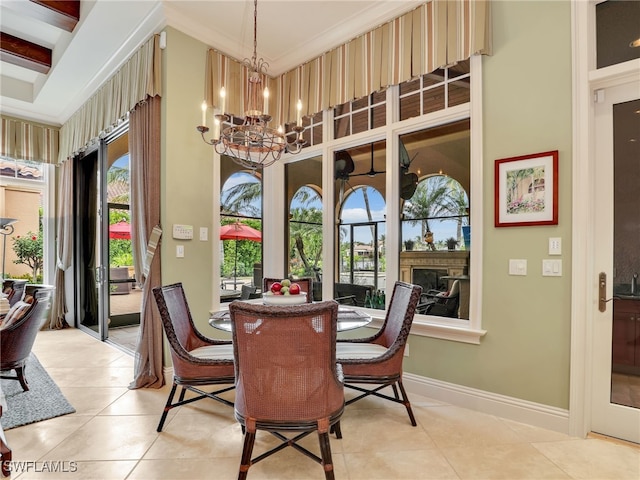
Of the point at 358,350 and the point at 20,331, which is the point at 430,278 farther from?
the point at 20,331

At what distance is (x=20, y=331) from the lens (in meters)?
2.81

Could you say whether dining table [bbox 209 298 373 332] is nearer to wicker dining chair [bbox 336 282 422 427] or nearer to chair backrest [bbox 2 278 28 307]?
wicker dining chair [bbox 336 282 422 427]

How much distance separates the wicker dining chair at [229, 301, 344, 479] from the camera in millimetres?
1661

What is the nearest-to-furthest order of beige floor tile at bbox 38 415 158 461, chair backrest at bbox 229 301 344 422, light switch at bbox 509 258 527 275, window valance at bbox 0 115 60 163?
1. chair backrest at bbox 229 301 344 422
2. beige floor tile at bbox 38 415 158 461
3. light switch at bbox 509 258 527 275
4. window valance at bbox 0 115 60 163

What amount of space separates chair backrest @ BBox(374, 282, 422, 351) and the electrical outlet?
93 cm

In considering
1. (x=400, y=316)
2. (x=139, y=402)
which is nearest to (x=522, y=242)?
(x=400, y=316)

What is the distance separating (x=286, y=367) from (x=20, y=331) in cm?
252

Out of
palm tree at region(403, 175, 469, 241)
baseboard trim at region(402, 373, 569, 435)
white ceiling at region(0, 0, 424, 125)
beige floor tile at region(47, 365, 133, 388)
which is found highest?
white ceiling at region(0, 0, 424, 125)

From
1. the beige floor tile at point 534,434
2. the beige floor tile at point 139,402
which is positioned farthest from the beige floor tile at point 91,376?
the beige floor tile at point 534,434

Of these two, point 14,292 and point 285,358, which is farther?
point 14,292

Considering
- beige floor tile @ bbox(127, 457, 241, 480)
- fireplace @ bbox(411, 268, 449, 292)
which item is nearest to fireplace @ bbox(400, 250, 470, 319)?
fireplace @ bbox(411, 268, 449, 292)

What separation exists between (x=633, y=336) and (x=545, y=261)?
0.70 metres

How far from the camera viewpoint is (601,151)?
7.80 ft

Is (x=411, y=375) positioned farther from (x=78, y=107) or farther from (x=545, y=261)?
(x=78, y=107)
